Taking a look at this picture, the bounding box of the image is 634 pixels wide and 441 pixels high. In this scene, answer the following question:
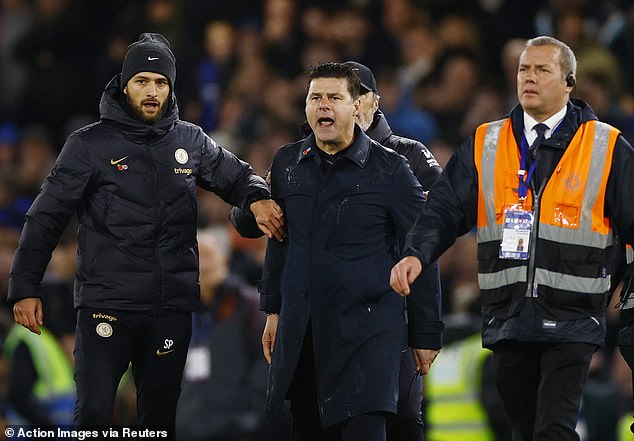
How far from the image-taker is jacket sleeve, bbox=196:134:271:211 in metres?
6.93

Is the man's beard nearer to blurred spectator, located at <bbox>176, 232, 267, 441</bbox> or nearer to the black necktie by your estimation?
the black necktie

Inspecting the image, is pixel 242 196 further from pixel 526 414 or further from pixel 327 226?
pixel 526 414

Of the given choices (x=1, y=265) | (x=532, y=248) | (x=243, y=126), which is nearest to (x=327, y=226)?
(x=532, y=248)

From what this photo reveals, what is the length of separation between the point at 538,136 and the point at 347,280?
102cm

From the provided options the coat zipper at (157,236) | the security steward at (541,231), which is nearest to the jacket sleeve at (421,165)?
the security steward at (541,231)

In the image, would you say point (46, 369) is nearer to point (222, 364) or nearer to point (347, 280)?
point (222, 364)

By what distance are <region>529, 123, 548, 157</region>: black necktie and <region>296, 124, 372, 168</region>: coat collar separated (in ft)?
2.50

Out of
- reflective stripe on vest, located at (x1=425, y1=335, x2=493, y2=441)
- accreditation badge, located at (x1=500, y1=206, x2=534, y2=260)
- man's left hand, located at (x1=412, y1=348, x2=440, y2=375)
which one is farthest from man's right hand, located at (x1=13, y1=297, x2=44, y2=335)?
reflective stripe on vest, located at (x1=425, y1=335, x2=493, y2=441)

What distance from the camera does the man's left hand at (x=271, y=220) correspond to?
6.53 m

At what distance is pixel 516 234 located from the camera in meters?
6.07

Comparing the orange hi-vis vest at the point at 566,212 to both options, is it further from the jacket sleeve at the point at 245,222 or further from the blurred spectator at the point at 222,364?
the blurred spectator at the point at 222,364

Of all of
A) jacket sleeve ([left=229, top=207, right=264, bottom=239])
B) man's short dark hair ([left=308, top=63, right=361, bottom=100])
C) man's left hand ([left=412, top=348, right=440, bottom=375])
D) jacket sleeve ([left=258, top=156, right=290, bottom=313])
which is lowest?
man's left hand ([left=412, top=348, right=440, bottom=375])

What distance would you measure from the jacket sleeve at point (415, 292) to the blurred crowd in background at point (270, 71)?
339cm

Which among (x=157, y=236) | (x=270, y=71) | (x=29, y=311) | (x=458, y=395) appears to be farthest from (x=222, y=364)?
(x=270, y=71)
